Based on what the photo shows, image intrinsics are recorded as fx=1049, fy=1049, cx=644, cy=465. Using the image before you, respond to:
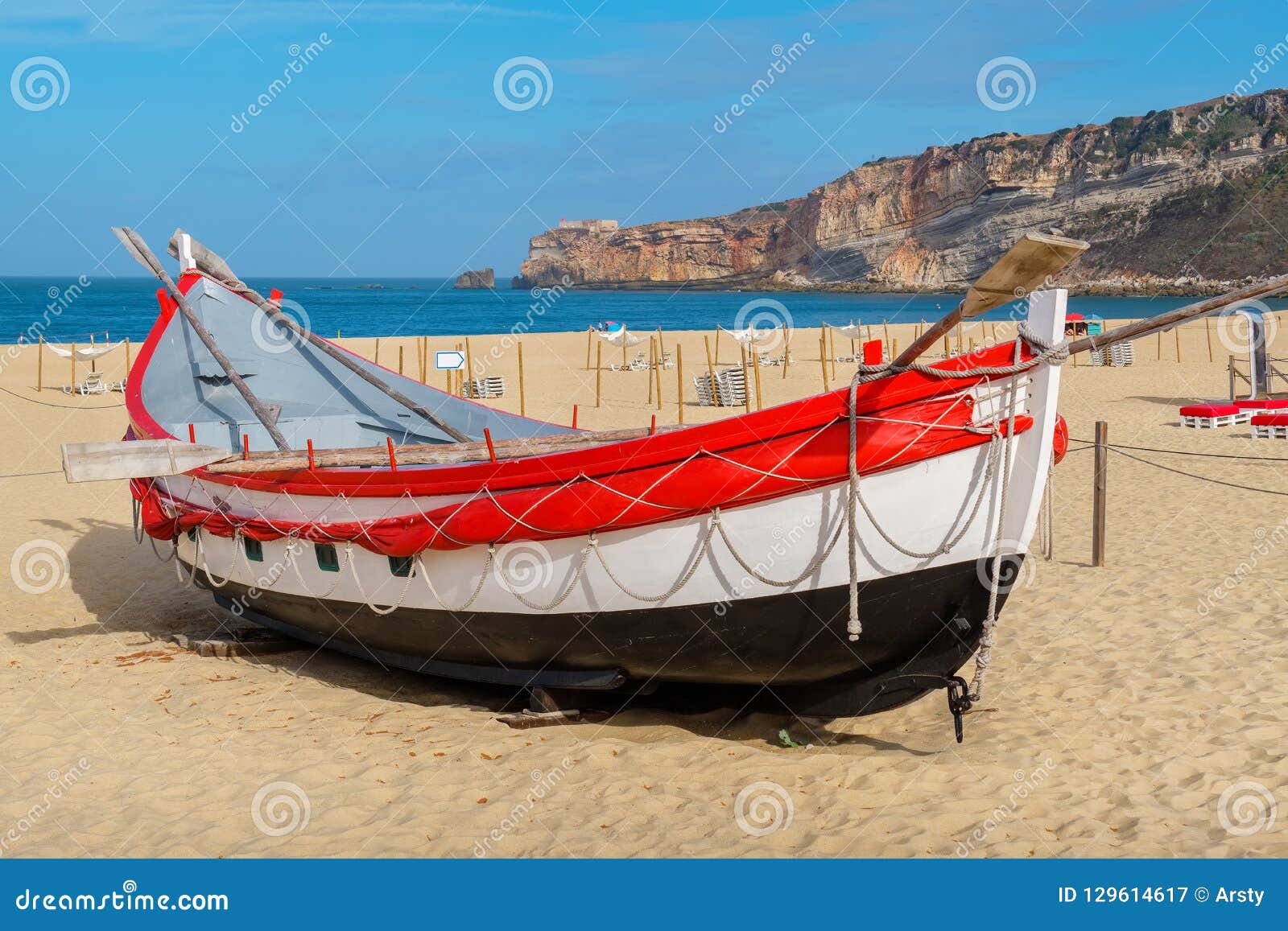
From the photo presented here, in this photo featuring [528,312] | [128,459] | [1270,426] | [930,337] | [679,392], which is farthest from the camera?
[528,312]

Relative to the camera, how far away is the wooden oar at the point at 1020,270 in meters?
3.60

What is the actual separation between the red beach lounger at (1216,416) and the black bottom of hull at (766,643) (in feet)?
38.6

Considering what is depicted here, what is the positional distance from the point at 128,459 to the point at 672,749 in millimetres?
3801

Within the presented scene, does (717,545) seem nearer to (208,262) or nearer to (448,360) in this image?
(208,262)

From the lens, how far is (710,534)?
199 inches

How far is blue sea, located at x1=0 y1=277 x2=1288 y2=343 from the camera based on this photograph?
179 feet

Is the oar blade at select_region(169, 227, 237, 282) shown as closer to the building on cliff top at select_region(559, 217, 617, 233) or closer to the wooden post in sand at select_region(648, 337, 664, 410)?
the wooden post in sand at select_region(648, 337, 664, 410)

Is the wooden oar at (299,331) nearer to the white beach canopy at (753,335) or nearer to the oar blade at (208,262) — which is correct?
the oar blade at (208,262)

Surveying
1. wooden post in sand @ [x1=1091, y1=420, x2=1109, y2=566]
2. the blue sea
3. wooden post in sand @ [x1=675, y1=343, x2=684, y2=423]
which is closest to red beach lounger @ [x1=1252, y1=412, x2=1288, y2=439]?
wooden post in sand @ [x1=1091, y1=420, x2=1109, y2=566]

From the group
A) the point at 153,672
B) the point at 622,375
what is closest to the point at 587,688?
the point at 153,672

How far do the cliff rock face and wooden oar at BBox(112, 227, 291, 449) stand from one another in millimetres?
71395

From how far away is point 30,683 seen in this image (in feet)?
21.9

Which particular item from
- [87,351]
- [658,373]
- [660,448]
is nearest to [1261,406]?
[658,373]

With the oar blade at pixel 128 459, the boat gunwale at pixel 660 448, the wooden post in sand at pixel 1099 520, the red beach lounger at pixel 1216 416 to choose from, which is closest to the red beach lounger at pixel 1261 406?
the red beach lounger at pixel 1216 416
